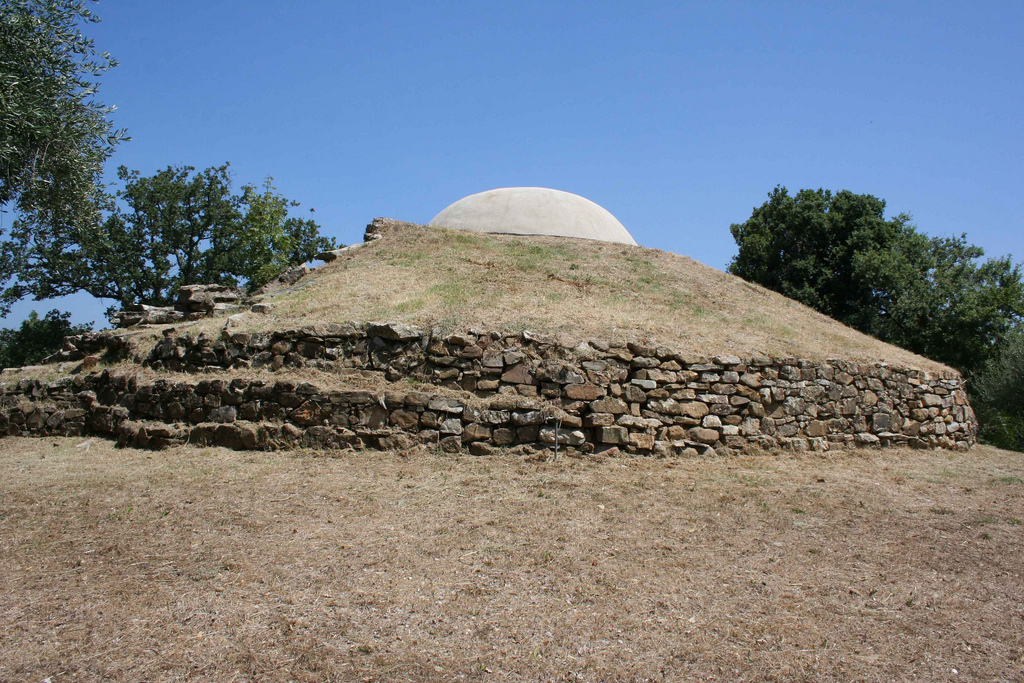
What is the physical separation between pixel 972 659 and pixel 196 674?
211 inches

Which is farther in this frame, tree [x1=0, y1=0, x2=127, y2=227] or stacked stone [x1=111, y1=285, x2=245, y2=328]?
stacked stone [x1=111, y1=285, x2=245, y2=328]

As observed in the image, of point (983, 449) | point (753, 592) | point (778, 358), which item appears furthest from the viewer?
point (983, 449)

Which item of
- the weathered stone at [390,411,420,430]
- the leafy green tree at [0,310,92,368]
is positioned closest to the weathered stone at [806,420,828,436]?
the weathered stone at [390,411,420,430]

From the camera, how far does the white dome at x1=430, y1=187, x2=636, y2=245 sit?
19656 millimetres

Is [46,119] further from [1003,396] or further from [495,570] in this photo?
[1003,396]

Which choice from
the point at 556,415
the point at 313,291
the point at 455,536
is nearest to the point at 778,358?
the point at 556,415

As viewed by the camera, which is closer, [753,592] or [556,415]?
[753,592]

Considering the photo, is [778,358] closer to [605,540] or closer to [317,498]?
[605,540]

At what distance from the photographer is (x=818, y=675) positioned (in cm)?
451

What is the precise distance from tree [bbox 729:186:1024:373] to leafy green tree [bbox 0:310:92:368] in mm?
27750

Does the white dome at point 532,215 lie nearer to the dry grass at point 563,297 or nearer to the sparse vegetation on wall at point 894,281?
the dry grass at point 563,297

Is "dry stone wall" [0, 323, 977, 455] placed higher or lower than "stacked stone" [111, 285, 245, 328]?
lower

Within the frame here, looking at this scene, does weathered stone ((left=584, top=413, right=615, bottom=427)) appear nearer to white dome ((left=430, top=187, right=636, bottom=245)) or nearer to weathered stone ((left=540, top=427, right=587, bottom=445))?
weathered stone ((left=540, top=427, right=587, bottom=445))

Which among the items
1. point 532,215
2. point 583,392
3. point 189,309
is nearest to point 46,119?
point 189,309
